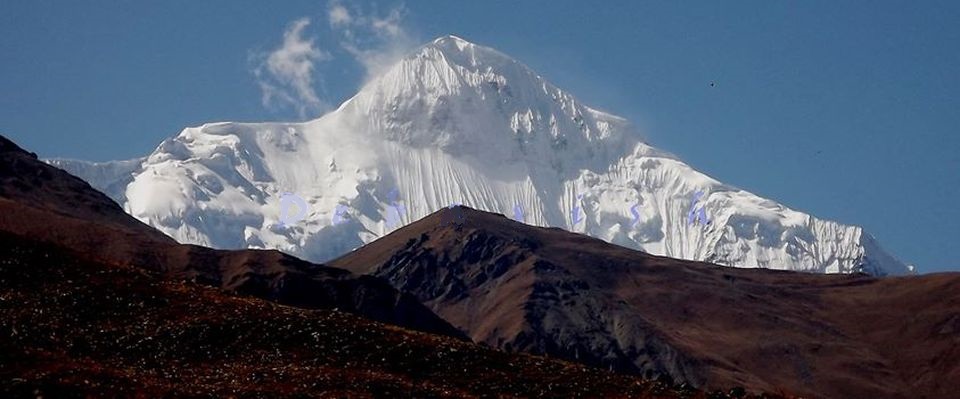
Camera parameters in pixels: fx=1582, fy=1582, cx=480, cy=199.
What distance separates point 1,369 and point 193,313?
36.1 ft

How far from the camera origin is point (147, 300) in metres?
59.0

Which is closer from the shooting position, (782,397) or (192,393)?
(192,393)

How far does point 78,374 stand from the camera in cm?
4806

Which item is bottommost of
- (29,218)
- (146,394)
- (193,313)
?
(146,394)

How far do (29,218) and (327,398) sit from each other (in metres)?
154

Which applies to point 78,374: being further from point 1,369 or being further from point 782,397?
point 782,397

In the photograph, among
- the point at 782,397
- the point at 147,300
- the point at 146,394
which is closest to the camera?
the point at 146,394

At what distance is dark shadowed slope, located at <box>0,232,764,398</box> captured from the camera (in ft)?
162

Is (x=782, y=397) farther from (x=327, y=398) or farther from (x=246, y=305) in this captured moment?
(x=246, y=305)

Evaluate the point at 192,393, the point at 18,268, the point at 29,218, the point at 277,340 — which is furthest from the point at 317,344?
the point at 29,218

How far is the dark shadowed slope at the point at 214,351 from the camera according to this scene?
4944 centimetres

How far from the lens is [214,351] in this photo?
179 ft

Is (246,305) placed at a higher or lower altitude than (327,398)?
higher

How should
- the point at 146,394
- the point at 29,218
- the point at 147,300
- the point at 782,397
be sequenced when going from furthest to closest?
the point at 29,218 → the point at 147,300 → the point at 782,397 → the point at 146,394
